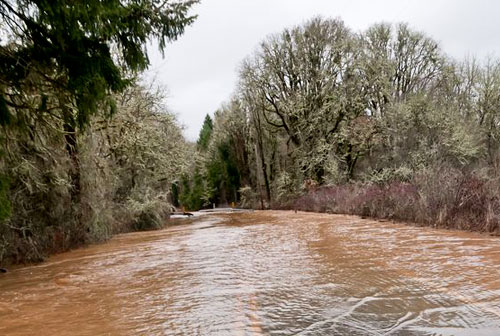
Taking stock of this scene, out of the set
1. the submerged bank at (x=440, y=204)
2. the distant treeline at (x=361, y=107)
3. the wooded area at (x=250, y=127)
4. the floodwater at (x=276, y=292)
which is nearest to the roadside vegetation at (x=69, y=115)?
the wooded area at (x=250, y=127)

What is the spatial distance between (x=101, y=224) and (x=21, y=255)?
4.54 m

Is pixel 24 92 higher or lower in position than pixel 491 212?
higher

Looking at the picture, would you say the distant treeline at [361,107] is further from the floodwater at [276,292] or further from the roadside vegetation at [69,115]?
the floodwater at [276,292]

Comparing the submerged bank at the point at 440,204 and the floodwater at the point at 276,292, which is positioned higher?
the submerged bank at the point at 440,204

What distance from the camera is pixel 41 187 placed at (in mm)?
10859

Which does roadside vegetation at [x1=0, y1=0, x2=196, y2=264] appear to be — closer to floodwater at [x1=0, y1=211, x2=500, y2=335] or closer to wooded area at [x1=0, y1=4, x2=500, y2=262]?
wooded area at [x1=0, y1=4, x2=500, y2=262]

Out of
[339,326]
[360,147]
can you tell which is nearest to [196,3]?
[339,326]

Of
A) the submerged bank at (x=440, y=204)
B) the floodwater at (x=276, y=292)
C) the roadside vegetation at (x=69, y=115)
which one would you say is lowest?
the floodwater at (x=276, y=292)

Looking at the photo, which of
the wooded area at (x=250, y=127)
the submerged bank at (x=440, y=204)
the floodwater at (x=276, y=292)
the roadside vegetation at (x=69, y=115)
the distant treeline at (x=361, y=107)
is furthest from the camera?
the distant treeline at (x=361, y=107)

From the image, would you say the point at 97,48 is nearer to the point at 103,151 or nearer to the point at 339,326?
the point at 339,326

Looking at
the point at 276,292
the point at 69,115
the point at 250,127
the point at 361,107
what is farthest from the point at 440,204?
the point at 250,127

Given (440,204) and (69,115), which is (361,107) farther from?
(69,115)

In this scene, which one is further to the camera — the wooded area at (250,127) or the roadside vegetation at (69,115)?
the wooded area at (250,127)

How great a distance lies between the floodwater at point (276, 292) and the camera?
4.18 metres
